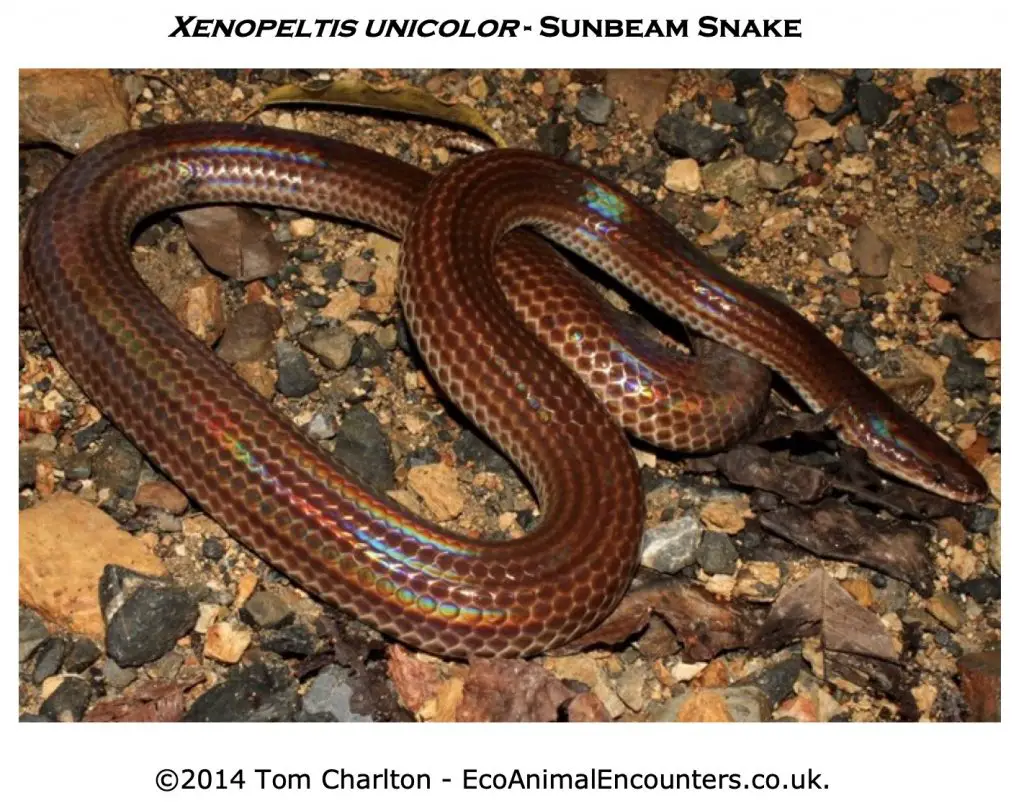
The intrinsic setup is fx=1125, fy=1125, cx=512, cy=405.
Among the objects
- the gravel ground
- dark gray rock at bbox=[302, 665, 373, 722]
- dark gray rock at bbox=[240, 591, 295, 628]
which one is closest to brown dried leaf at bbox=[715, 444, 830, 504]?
the gravel ground

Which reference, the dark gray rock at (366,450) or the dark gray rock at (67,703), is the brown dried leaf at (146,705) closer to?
the dark gray rock at (67,703)

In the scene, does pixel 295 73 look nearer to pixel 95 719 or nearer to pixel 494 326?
pixel 494 326

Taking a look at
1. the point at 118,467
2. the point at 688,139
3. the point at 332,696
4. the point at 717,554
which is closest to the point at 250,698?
the point at 332,696

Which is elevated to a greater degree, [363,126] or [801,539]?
[363,126]

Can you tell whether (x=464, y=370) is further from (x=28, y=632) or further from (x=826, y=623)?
(x=28, y=632)

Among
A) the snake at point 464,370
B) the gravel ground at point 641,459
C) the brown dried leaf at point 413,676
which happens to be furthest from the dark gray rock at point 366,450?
the brown dried leaf at point 413,676
